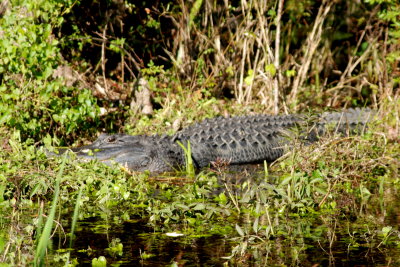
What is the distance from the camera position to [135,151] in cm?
698

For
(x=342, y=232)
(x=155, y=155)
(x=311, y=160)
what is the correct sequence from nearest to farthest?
1. (x=342, y=232)
2. (x=311, y=160)
3. (x=155, y=155)

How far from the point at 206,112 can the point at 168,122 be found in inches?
25.8

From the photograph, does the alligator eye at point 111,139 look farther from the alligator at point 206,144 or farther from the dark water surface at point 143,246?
the dark water surface at point 143,246

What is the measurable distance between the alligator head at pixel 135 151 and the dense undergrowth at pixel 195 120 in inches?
14.3

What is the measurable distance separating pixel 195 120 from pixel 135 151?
69.8 inches

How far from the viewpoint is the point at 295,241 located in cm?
365

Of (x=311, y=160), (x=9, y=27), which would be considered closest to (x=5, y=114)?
(x=9, y=27)

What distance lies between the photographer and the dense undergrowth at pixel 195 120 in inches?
149

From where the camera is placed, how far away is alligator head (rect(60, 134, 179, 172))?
6816 mm

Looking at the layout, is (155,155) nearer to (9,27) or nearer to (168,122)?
(168,122)

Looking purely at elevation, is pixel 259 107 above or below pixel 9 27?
below

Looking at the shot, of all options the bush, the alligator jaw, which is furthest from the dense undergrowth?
the alligator jaw

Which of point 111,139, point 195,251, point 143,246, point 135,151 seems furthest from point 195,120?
point 195,251

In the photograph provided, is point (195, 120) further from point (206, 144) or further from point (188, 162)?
point (188, 162)
